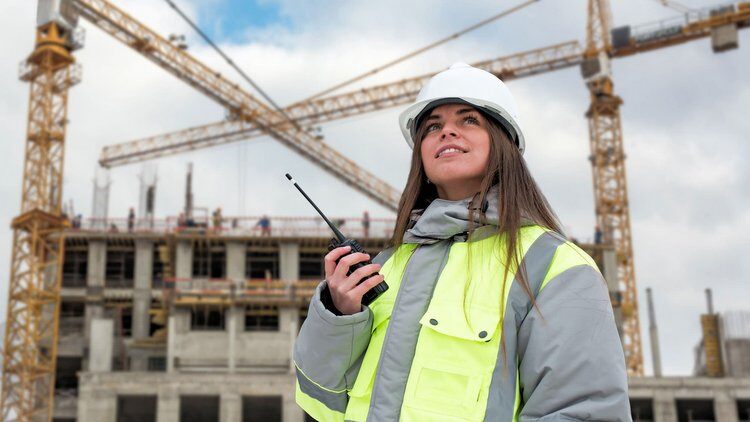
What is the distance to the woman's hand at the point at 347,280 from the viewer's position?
117 inches

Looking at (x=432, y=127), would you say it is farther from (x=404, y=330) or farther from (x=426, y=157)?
(x=404, y=330)

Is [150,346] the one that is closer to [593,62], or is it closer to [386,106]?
[386,106]

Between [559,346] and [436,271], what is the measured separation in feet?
1.74

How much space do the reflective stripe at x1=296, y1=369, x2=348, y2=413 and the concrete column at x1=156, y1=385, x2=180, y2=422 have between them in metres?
41.2

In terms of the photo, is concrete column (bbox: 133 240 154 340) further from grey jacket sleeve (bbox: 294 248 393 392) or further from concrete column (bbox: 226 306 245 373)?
grey jacket sleeve (bbox: 294 248 393 392)

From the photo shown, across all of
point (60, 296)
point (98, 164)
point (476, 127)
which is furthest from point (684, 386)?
point (98, 164)

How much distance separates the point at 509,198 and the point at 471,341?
21.1 inches

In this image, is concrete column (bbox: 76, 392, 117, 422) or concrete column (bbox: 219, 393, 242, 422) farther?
concrete column (bbox: 76, 392, 117, 422)

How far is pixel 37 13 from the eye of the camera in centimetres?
6194

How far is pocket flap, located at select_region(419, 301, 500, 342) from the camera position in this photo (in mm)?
2734

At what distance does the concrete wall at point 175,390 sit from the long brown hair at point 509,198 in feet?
131

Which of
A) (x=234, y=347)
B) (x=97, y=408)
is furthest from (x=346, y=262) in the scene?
(x=234, y=347)

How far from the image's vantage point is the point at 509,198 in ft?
9.85

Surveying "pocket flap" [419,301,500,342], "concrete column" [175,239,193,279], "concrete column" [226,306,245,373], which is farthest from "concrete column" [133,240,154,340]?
"pocket flap" [419,301,500,342]
